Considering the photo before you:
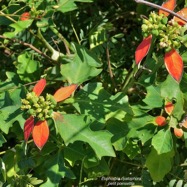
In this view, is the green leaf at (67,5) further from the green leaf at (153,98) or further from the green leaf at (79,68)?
the green leaf at (153,98)

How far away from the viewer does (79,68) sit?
156 cm

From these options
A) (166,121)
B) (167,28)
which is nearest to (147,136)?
(166,121)

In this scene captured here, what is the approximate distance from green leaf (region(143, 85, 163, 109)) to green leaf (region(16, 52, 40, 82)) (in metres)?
0.50

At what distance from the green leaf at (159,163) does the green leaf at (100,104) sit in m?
0.17

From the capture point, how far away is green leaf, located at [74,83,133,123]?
1459 millimetres

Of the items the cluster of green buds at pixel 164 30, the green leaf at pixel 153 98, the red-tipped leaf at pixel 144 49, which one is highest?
the cluster of green buds at pixel 164 30

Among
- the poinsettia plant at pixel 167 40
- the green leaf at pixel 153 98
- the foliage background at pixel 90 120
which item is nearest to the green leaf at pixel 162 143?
the foliage background at pixel 90 120

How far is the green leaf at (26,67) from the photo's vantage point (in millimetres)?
1751

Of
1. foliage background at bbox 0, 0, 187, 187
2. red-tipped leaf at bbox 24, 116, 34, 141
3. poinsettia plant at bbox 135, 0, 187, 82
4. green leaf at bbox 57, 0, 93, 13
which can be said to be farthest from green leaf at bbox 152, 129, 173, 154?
green leaf at bbox 57, 0, 93, 13

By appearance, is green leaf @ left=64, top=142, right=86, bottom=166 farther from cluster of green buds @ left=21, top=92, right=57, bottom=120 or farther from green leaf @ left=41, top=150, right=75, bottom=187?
cluster of green buds @ left=21, top=92, right=57, bottom=120

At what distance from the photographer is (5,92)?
61.3 inches

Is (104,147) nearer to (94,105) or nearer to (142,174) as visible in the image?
(94,105)

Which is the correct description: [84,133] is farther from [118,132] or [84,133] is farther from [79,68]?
[79,68]

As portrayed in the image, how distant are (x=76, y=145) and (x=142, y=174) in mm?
321
